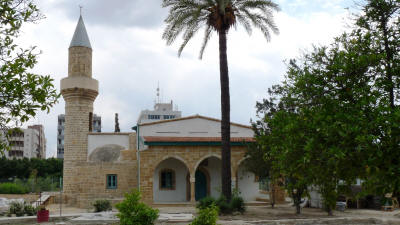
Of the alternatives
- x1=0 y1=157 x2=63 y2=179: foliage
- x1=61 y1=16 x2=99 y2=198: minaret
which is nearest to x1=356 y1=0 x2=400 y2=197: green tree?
x1=61 y1=16 x2=99 y2=198: minaret

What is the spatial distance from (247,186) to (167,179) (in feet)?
16.3

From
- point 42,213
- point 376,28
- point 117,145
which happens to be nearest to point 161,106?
point 117,145

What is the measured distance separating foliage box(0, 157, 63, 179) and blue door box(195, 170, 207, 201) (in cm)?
2561

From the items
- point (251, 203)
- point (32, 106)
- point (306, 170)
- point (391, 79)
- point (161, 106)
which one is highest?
point (161, 106)

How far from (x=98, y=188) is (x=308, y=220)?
1401 centimetres

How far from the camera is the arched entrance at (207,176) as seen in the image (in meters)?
25.1

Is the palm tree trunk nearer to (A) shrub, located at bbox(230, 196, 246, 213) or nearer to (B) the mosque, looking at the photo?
(A) shrub, located at bbox(230, 196, 246, 213)

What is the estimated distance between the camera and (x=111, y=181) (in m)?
25.1

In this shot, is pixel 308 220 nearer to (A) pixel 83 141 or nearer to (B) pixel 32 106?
(B) pixel 32 106

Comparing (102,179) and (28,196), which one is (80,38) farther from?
(28,196)

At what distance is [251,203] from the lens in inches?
906

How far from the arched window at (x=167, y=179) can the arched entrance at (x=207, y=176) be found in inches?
61.9

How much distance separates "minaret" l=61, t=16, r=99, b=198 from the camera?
87.7 feet

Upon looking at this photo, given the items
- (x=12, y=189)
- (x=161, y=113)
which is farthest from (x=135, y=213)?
(x=161, y=113)
